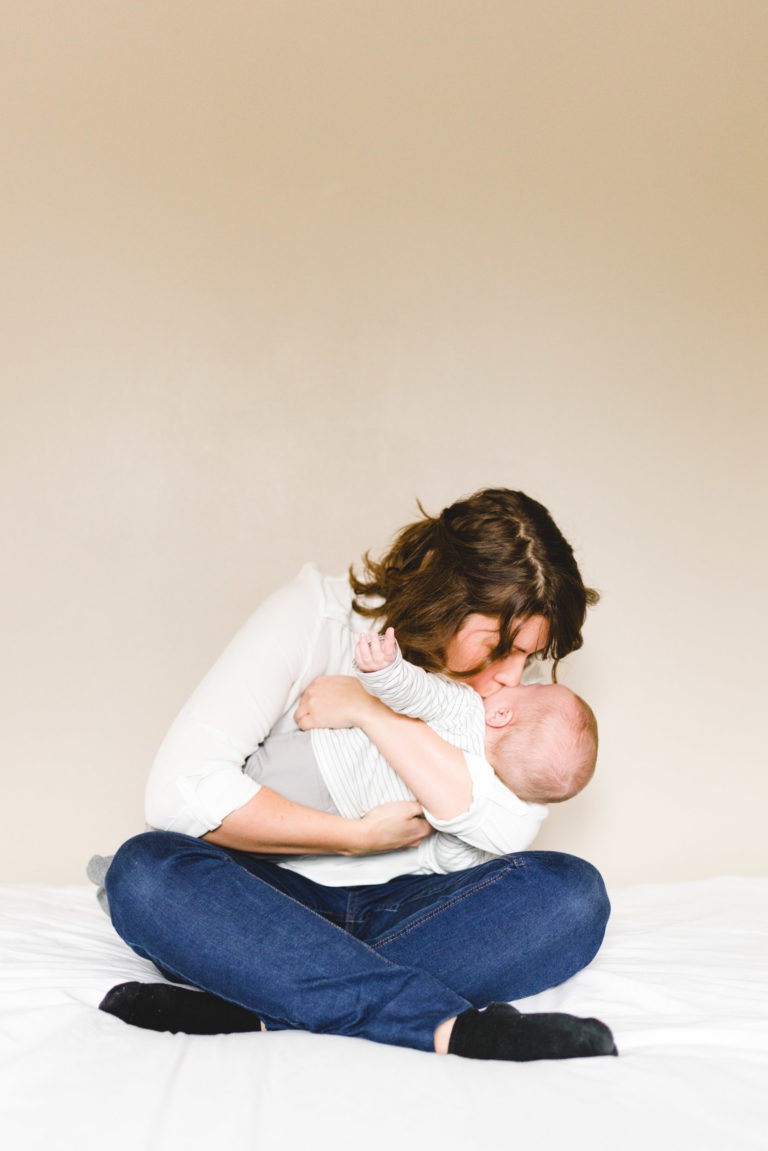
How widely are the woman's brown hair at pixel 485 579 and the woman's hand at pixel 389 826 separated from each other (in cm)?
26

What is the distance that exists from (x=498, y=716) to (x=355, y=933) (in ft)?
1.35

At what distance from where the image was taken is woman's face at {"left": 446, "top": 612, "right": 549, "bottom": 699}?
1.66m

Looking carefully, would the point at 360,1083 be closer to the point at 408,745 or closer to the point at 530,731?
the point at 408,745

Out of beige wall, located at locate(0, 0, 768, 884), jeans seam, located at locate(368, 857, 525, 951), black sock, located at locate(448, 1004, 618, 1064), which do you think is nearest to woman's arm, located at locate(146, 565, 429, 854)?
jeans seam, located at locate(368, 857, 525, 951)

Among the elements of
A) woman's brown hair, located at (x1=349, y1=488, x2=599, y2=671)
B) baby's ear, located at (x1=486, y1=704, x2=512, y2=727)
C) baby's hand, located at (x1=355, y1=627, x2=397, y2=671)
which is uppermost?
woman's brown hair, located at (x1=349, y1=488, x2=599, y2=671)

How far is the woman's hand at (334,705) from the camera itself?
1.58 m

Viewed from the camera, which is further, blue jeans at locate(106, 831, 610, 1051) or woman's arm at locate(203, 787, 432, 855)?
woman's arm at locate(203, 787, 432, 855)

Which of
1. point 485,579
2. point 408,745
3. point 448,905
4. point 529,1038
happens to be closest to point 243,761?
point 408,745

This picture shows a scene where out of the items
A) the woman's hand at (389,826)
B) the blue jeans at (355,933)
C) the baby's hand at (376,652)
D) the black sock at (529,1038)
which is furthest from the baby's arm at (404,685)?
the black sock at (529,1038)

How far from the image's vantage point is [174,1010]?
1292 millimetres

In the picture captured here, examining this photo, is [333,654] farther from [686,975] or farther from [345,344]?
[345,344]

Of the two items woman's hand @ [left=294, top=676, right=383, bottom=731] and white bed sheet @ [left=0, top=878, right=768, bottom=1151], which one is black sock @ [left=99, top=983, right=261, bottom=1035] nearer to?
white bed sheet @ [left=0, top=878, right=768, bottom=1151]

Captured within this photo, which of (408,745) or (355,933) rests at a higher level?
(408,745)

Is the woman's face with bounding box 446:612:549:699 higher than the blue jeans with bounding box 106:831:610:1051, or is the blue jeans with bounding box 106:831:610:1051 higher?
the woman's face with bounding box 446:612:549:699
